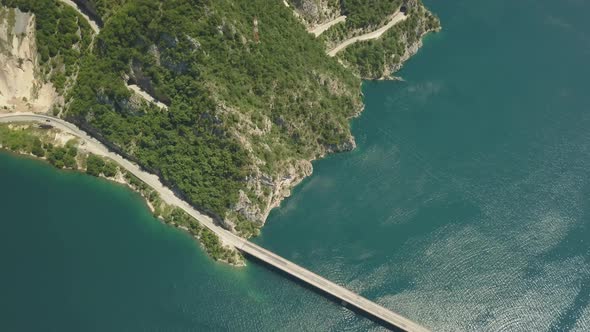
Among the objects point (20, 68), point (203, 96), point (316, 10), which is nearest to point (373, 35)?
point (316, 10)

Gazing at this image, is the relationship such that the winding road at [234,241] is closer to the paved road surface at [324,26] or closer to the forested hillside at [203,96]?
the forested hillside at [203,96]

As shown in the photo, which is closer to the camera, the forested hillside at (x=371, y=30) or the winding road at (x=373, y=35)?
the forested hillside at (x=371, y=30)

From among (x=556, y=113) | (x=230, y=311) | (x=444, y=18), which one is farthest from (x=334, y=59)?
(x=230, y=311)

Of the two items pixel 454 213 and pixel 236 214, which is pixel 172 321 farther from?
pixel 454 213

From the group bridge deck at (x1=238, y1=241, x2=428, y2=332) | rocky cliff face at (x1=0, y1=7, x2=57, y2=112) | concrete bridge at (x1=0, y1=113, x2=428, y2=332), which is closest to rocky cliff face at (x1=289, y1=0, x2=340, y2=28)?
concrete bridge at (x1=0, y1=113, x2=428, y2=332)

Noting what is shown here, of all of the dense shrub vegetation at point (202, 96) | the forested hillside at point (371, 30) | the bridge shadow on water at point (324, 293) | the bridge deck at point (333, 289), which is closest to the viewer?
the bridge deck at point (333, 289)

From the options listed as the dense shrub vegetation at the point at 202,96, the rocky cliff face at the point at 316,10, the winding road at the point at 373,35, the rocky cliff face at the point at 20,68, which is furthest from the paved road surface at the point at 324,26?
the rocky cliff face at the point at 20,68

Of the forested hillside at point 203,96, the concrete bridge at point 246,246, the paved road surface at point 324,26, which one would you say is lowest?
the concrete bridge at point 246,246
